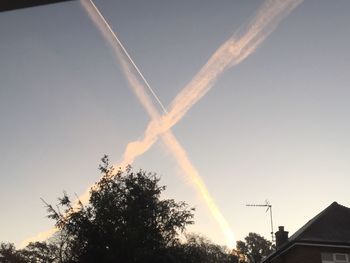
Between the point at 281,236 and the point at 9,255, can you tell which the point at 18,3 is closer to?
the point at 281,236

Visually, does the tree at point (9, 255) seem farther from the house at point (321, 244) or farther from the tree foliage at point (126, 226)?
the house at point (321, 244)

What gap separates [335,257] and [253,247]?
7601 centimetres

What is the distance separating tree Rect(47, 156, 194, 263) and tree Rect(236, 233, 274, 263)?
68580 mm

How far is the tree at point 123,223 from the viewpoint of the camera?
2978 cm

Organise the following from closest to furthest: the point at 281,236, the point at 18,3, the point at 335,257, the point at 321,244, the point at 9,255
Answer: the point at 18,3
the point at 321,244
the point at 335,257
the point at 281,236
the point at 9,255

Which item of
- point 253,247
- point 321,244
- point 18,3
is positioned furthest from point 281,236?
point 253,247

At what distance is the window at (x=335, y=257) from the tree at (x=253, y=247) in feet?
234

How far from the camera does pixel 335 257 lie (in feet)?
93.8

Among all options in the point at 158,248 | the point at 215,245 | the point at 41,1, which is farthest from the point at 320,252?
the point at 215,245

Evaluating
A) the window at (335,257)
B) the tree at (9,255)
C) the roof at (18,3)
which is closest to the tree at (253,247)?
the tree at (9,255)

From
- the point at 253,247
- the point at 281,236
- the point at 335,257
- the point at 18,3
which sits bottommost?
the point at 18,3

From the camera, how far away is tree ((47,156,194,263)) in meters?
29.8

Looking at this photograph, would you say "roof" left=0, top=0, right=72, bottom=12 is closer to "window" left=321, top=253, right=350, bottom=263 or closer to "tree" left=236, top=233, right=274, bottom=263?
"window" left=321, top=253, right=350, bottom=263

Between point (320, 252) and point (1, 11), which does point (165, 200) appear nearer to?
point (320, 252)
